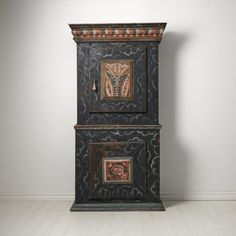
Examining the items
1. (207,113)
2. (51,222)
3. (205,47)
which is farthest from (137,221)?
(205,47)

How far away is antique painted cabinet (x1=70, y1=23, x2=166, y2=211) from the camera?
3.20 meters

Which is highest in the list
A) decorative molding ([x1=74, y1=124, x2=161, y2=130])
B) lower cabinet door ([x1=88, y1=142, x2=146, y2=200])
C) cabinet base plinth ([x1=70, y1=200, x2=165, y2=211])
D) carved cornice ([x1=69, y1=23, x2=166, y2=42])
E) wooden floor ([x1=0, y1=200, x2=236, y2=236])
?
carved cornice ([x1=69, y1=23, x2=166, y2=42])

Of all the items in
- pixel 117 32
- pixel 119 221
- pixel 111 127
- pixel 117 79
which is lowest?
pixel 119 221

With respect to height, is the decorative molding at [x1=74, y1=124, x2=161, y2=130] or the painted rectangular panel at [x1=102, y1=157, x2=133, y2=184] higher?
the decorative molding at [x1=74, y1=124, x2=161, y2=130]

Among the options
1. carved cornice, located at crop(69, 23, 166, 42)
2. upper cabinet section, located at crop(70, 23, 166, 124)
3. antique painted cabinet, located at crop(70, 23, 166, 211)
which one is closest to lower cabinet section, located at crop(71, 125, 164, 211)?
antique painted cabinet, located at crop(70, 23, 166, 211)

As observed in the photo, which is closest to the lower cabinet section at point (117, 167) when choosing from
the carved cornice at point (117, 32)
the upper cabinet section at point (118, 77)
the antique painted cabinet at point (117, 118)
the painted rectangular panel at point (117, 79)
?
the antique painted cabinet at point (117, 118)

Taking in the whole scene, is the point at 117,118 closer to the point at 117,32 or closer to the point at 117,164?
the point at 117,164

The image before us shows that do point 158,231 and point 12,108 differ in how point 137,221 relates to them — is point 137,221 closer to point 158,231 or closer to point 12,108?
point 158,231

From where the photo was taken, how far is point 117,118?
3.27m

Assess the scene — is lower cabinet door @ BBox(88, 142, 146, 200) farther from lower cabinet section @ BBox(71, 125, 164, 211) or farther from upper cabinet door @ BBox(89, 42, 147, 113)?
upper cabinet door @ BBox(89, 42, 147, 113)

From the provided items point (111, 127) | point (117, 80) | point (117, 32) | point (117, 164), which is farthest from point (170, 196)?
point (117, 32)

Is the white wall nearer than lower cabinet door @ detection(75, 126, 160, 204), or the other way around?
lower cabinet door @ detection(75, 126, 160, 204)

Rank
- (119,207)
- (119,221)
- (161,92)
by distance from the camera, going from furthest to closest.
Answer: (161,92)
(119,207)
(119,221)

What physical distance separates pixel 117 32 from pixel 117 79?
445 mm
